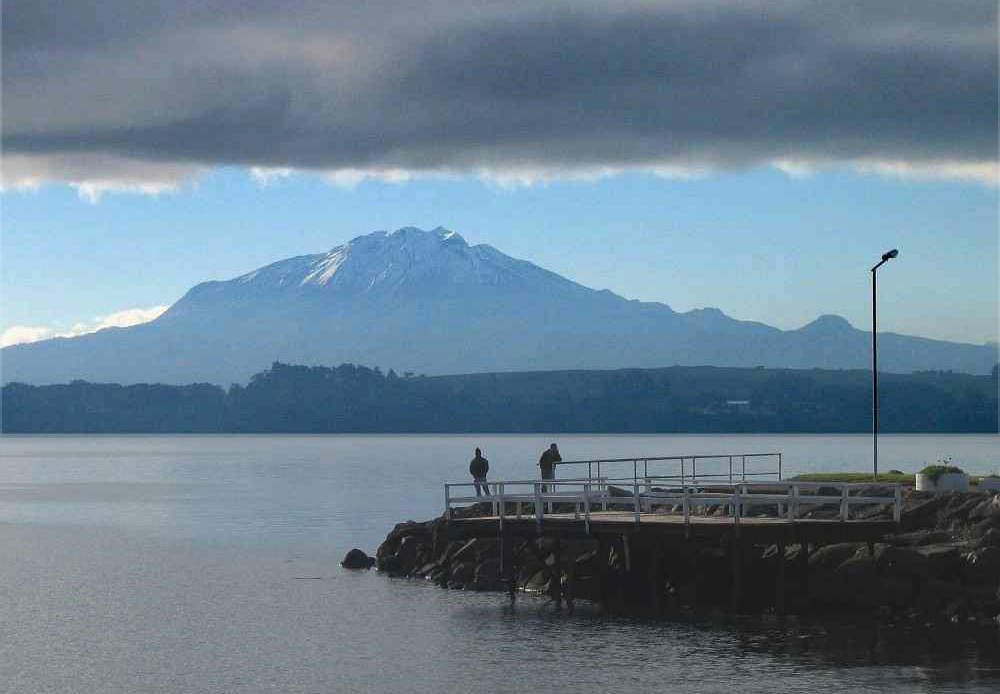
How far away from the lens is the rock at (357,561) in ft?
200

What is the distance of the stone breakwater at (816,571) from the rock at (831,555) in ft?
0.09

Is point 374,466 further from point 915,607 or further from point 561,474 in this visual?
point 915,607

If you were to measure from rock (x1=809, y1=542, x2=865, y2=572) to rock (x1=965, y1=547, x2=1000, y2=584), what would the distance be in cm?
319

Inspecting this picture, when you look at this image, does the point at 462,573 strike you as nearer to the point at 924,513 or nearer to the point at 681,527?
the point at 681,527

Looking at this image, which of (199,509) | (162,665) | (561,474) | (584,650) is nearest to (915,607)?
(584,650)

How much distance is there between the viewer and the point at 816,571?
43938 millimetres

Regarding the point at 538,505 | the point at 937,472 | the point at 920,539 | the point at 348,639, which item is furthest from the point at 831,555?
the point at 348,639

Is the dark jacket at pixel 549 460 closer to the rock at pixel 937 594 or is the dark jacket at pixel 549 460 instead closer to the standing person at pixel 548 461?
the standing person at pixel 548 461

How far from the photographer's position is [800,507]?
51000 millimetres

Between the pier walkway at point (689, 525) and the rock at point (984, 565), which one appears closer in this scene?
the rock at point (984, 565)

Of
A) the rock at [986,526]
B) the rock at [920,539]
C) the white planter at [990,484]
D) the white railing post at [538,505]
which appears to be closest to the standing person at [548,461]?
the white railing post at [538,505]

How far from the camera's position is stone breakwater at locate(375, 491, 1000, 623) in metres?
41.0

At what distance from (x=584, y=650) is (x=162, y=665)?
10973 millimetres

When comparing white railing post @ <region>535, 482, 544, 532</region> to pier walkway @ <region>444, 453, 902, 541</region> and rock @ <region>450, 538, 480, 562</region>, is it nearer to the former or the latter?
pier walkway @ <region>444, 453, 902, 541</region>
